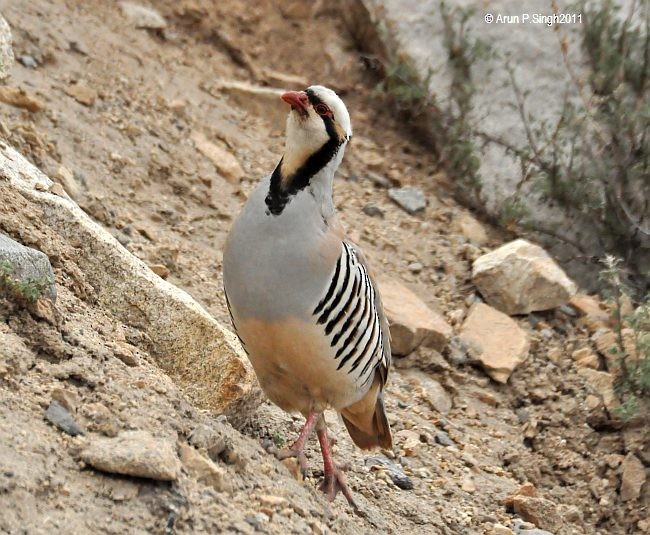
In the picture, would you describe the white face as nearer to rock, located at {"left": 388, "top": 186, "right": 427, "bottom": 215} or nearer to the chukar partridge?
the chukar partridge

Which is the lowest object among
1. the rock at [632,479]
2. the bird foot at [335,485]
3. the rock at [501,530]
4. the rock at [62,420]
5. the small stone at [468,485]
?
the small stone at [468,485]

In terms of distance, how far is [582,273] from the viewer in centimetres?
728

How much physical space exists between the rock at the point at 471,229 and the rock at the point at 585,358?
3.62 ft

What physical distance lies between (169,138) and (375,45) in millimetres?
2271

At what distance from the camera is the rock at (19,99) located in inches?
226

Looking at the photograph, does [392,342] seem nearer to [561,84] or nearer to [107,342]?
[107,342]

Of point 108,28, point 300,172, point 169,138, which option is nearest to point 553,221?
point 169,138

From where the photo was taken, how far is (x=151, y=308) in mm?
4016

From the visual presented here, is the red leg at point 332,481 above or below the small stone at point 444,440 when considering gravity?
above

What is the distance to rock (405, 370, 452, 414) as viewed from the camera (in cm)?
581

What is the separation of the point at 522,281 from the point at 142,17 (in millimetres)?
3256

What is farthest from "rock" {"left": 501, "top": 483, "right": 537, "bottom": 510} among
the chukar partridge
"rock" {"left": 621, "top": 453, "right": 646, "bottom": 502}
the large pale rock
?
the large pale rock

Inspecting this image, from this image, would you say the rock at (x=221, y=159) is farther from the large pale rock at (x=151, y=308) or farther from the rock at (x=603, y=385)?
the large pale rock at (x=151, y=308)


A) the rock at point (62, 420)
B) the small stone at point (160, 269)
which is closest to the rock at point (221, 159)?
the small stone at point (160, 269)
